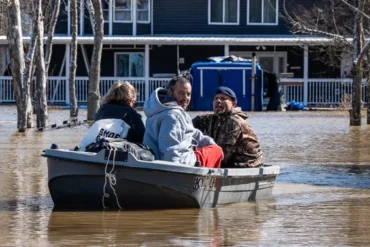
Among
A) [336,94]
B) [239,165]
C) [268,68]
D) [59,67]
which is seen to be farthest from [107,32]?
[239,165]

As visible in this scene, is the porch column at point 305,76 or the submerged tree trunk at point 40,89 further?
the porch column at point 305,76

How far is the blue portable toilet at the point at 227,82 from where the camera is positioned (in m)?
39.2

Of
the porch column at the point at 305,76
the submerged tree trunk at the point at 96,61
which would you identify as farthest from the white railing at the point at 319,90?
the submerged tree trunk at the point at 96,61

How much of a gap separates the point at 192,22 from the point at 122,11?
3.17 metres

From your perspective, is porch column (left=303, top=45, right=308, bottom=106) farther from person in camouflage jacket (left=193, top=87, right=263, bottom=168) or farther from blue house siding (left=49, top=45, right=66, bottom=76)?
person in camouflage jacket (left=193, top=87, right=263, bottom=168)

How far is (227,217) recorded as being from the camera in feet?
38.3

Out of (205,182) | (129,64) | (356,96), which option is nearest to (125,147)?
(205,182)

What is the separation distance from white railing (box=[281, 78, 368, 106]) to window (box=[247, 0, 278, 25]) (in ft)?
14.7

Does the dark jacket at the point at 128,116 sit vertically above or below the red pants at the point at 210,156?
above

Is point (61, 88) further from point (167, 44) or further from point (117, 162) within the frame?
point (117, 162)

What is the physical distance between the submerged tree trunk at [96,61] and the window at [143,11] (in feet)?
56.9

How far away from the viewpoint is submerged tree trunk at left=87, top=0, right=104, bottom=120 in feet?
98.5

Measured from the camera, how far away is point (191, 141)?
12.2 metres

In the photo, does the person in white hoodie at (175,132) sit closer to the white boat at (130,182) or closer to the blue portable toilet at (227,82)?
the white boat at (130,182)
